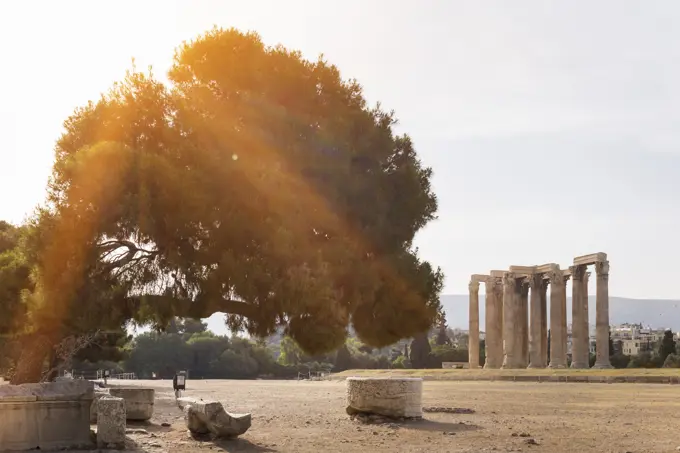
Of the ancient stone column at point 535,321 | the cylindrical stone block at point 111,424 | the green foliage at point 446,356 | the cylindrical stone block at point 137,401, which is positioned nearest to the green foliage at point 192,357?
the green foliage at point 446,356

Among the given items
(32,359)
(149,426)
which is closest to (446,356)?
(149,426)

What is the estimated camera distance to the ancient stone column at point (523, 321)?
68625mm

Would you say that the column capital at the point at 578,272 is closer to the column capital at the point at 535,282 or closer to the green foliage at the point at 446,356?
the column capital at the point at 535,282

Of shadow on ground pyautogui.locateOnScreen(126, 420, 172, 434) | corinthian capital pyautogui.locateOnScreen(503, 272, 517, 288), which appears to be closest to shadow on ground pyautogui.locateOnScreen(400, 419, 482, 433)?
shadow on ground pyautogui.locateOnScreen(126, 420, 172, 434)

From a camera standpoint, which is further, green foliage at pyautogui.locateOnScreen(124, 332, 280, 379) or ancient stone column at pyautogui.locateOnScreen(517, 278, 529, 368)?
green foliage at pyautogui.locateOnScreen(124, 332, 280, 379)

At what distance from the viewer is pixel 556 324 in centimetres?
6525

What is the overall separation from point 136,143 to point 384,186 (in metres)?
5.63

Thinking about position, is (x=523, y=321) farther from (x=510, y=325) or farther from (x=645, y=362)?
(x=645, y=362)

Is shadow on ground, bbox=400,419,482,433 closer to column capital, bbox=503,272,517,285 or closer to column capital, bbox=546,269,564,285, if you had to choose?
column capital, bbox=546,269,564,285

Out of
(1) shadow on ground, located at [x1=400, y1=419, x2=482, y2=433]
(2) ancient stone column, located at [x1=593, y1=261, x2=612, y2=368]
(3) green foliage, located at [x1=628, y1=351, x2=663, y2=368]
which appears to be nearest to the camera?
(1) shadow on ground, located at [x1=400, y1=419, x2=482, y2=433]

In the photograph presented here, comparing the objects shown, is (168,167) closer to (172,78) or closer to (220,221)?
(220,221)

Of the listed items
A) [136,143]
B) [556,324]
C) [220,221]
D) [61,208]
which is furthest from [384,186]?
[556,324]

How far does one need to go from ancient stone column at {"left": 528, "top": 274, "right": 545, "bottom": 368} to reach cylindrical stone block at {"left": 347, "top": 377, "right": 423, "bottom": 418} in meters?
47.1

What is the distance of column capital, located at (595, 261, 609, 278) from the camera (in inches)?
2405
